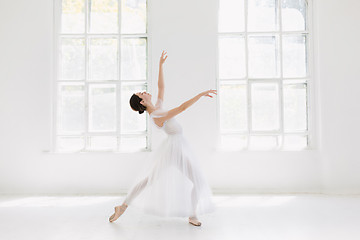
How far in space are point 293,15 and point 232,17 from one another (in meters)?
0.84

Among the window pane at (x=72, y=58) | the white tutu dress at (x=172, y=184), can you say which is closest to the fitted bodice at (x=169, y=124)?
the white tutu dress at (x=172, y=184)

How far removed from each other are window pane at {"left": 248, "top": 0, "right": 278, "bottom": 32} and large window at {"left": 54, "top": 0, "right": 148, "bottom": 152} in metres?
1.49

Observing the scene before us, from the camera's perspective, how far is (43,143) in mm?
4164

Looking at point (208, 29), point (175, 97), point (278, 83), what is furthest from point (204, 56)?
point (278, 83)

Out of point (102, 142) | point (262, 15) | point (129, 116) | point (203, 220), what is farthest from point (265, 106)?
point (102, 142)

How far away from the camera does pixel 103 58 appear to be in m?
4.35

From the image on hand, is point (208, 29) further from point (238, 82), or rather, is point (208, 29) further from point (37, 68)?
point (37, 68)

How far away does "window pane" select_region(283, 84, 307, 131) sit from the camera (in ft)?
14.0

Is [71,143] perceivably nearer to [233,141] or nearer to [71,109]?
[71,109]

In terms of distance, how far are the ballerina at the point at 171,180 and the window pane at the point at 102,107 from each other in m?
1.62

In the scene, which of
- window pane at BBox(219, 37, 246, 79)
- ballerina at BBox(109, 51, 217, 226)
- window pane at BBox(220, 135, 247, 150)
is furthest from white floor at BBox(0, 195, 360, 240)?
window pane at BBox(219, 37, 246, 79)

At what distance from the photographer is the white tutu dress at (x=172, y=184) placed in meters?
2.62

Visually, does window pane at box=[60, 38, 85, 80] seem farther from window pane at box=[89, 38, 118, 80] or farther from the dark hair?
the dark hair

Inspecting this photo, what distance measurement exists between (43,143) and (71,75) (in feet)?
3.31
